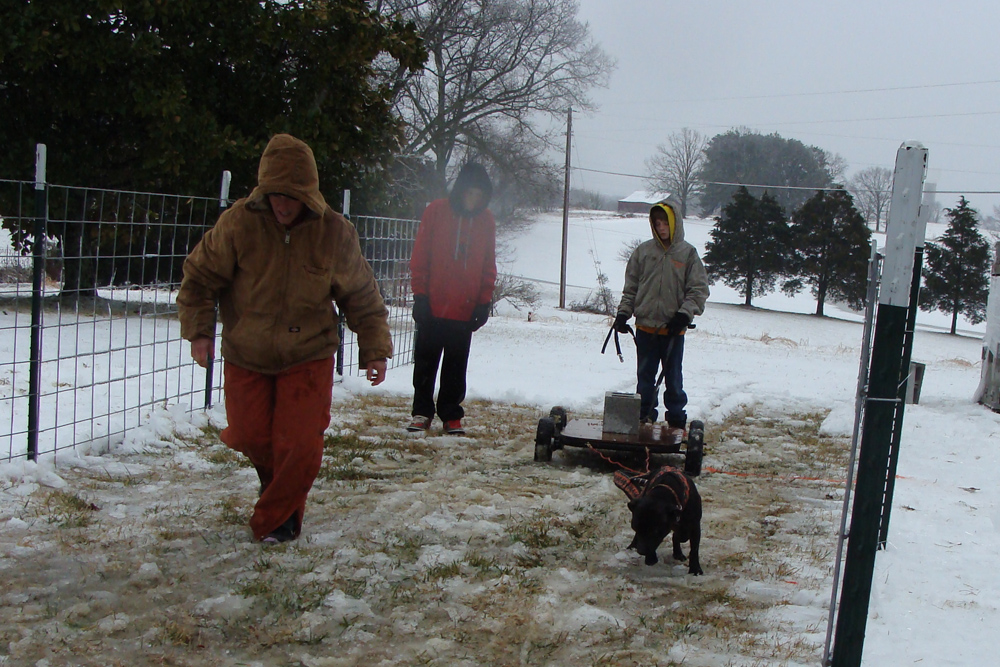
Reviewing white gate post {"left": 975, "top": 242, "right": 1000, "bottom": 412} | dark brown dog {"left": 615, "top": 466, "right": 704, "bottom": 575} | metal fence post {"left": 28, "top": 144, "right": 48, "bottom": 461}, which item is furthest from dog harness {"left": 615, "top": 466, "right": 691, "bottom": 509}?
white gate post {"left": 975, "top": 242, "right": 1000, "bottom": 412}

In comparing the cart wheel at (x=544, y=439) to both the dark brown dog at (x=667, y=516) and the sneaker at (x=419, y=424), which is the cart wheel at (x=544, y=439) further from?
the dark brown dog at (x=667, y=516)

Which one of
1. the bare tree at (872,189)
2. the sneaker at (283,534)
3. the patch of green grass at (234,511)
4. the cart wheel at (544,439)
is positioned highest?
the bare tree at (872,189)

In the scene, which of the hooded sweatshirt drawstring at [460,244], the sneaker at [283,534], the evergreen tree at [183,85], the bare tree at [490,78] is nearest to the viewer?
the sneaker at [283,534]

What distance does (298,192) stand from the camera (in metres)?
3.80

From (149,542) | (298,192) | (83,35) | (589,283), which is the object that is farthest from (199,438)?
(589,283)

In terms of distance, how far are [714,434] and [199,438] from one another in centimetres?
419

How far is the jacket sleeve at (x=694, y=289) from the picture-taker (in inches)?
258

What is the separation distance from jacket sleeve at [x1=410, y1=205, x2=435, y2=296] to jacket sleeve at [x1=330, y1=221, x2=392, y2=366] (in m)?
2.39

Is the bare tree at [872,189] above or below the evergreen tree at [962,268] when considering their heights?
above

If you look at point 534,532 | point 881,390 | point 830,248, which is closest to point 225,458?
point 534,532

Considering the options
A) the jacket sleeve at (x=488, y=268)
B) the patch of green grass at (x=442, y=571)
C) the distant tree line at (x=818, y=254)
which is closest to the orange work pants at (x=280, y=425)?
the patch of green grass at (x=442, y=571)

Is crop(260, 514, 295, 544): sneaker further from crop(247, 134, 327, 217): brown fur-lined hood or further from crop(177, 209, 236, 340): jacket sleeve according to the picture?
crop(247, 134, 327, 217): brown fur-lined hood

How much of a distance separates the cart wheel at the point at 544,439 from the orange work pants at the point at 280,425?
219 centimetres

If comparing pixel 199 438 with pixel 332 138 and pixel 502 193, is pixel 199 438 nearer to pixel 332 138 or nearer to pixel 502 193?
pixel 332 138
